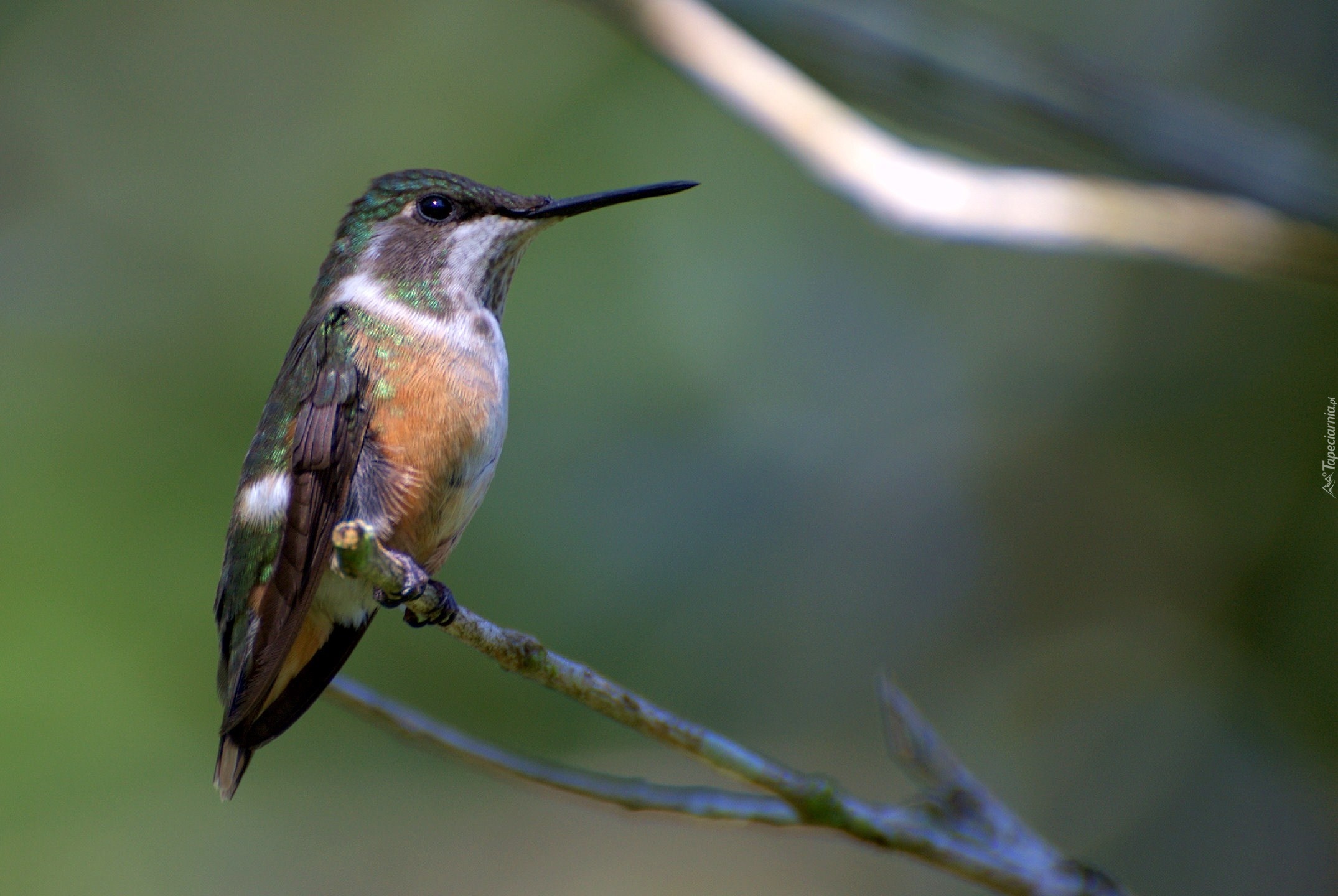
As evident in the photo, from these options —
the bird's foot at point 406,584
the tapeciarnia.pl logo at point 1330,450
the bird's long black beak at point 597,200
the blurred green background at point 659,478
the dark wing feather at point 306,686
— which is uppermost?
the bird's long black beak at point 597,200

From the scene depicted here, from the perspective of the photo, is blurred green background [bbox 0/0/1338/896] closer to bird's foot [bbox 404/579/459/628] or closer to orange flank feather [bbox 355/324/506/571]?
orange flank feather [bbox 355/324/506/571]

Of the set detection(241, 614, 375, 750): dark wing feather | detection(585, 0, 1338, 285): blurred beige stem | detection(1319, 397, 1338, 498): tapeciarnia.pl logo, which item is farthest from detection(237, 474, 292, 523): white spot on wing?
A: detection(1319, 397, 1338, 498): tapeciarnia.pl logo

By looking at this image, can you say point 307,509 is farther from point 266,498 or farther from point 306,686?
point 306,686

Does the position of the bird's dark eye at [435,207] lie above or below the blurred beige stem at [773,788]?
above

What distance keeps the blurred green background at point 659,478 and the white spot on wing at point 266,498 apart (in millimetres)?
3521

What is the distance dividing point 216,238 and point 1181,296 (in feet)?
20.3

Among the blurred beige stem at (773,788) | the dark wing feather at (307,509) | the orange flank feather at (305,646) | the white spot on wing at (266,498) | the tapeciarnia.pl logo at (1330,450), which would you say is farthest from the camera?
the tapeciarnia.pl logo at (1330,450)

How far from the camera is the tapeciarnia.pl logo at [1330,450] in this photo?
5.04 m

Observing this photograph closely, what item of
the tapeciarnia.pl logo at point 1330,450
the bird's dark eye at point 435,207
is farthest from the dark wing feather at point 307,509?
the tapeciarnia.pl logo at point 1330,450

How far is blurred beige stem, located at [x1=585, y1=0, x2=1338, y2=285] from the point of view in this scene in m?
3.06

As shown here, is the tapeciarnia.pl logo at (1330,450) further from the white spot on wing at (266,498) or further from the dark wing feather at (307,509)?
the white spot on wing at (266,498)

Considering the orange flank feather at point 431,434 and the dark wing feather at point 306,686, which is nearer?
the orange flank feather at point 431,434

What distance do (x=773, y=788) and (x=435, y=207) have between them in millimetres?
1756

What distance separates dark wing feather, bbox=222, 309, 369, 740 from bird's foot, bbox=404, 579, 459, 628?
0.34m
